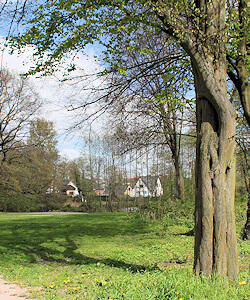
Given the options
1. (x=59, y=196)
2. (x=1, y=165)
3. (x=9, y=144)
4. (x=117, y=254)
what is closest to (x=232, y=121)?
(x=117, y=254)

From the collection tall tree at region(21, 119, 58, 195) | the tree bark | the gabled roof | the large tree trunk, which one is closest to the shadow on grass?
the large tree trunk

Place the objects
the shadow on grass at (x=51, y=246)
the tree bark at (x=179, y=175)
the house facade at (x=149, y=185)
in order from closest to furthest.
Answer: the shadow on grass at (x=51, y=246) < the tree bark at (x=179, y=175) < the house facade at (x=149, y=185)

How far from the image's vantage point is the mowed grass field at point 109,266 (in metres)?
3.61

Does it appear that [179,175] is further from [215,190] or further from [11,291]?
[11,291]

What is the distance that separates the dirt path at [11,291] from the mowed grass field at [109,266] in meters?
0.15

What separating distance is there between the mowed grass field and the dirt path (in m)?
Result: 0.15

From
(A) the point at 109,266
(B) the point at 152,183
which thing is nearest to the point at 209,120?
(A) the point at 109,266

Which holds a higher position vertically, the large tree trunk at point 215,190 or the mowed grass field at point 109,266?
the large tree trunk at point 215,190

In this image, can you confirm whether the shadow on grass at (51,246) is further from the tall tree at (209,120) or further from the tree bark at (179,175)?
the tree bark at (179,175)

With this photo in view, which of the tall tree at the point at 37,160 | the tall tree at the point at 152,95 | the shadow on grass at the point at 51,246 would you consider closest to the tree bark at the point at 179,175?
the tall tree at the point at 152,95

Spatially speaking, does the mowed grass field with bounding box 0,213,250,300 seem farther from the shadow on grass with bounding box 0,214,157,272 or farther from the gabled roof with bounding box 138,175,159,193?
the gabled roof with bounding box 138,175,159,193

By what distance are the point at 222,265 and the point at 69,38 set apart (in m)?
5.22

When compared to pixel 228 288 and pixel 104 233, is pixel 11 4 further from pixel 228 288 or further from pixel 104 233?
pixel 104 233

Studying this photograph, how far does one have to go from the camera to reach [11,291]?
15.3 ft
